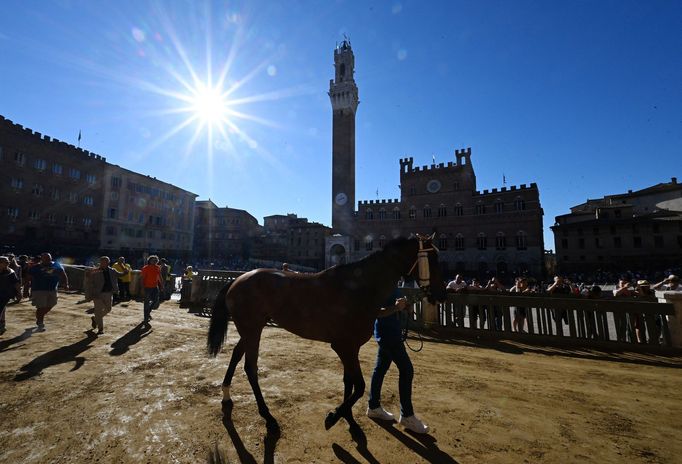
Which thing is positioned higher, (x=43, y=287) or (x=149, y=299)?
(x=43, y=287)

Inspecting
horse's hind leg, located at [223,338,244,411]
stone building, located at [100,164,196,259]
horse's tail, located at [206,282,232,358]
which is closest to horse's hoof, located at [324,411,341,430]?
horse's hind leg, located at [223,338,244,411]

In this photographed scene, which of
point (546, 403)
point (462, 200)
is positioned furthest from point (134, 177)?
point (546, 403)

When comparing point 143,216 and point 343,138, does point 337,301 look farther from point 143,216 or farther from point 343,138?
point 143,216

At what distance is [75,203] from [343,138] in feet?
136

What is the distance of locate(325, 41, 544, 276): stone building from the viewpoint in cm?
3716

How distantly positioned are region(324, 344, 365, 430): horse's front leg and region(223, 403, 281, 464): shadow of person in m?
0.60

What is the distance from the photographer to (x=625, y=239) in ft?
114

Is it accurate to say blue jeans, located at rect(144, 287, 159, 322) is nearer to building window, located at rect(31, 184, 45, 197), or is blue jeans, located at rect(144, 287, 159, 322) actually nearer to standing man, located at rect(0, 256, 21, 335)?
standing man, located at rect(0, 256, 21, 335)

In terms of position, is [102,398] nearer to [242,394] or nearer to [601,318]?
[242,394]

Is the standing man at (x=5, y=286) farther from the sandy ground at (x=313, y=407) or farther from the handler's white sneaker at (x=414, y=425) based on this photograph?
the handler's white sneaker at (x=414, y=425)

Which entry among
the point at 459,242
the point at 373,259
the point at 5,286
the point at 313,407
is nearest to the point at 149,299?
the point at 5,286

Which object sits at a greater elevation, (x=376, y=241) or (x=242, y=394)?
(x=376, y=241)

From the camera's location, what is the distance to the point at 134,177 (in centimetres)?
4681

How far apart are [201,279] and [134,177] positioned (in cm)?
4516
